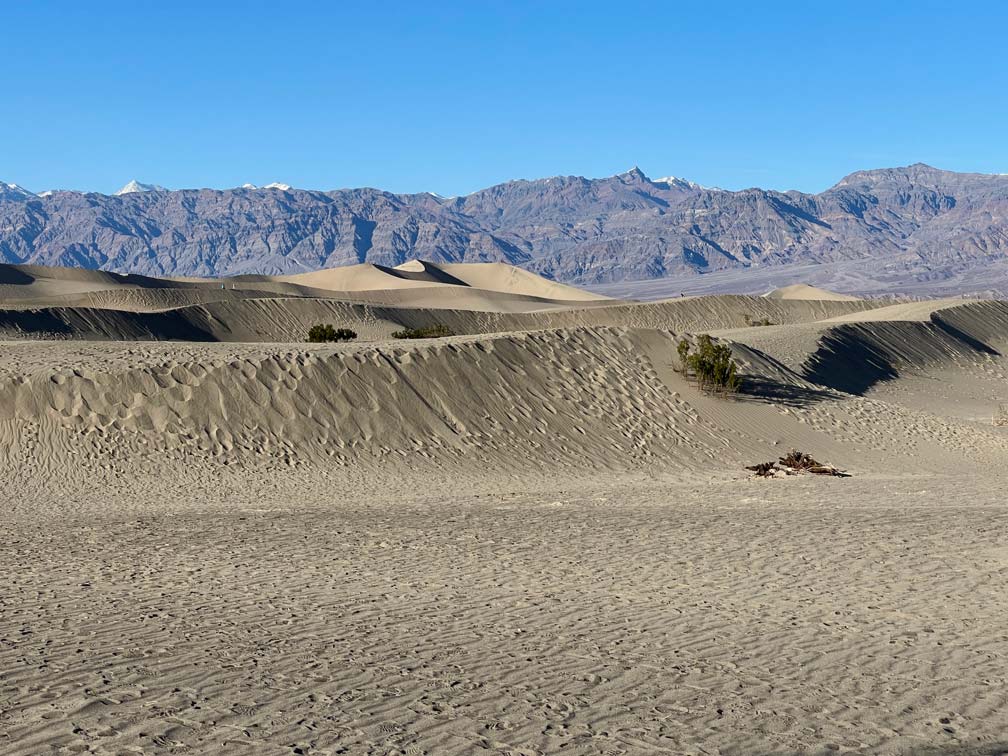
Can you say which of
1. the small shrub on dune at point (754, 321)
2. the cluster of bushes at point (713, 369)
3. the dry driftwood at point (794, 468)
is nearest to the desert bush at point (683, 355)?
the cluster of bushes at point (713, 369)

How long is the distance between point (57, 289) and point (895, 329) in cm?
6777

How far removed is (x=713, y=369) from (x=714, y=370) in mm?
69

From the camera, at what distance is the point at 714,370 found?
2942 centimetres

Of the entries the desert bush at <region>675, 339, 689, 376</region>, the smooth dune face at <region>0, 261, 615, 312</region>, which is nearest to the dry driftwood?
the desert bush at <region>675, 339, 689, 376</region>

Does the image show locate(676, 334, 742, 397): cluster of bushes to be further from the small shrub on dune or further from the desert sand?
the small shrub on dune

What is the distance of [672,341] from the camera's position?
108 feet

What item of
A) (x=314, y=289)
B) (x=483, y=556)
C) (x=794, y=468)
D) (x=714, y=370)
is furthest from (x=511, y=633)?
(x=314, y=289)

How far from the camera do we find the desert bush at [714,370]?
95.9ft

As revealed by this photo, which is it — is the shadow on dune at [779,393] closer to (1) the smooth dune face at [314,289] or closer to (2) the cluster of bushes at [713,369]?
(2) the cluster of bushes at [713,369]

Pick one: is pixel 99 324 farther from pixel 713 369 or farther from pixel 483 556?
pixel 483 556

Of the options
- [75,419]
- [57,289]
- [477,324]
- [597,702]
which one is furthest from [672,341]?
[57,289]

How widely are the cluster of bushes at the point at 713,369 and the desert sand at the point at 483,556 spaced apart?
19.8 inches

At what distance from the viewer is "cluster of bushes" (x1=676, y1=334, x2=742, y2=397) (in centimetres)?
2922

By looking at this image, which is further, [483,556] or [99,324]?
[99,324]
